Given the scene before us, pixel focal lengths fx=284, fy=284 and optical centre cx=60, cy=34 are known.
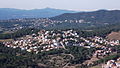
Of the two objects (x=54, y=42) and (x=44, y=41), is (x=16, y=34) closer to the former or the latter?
(x=44, y=41)

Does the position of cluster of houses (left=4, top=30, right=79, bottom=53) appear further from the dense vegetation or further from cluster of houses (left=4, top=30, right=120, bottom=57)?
the dense vegetation

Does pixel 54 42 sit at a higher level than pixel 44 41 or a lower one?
higher

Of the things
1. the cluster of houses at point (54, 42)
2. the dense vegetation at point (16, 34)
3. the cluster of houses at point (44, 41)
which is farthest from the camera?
the dense vegetation at point (16, 34)

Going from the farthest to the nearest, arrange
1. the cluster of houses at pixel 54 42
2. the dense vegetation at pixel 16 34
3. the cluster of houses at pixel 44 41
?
the dense vegetation at pixel 16 34
the cluster of houses at pixel 44 41
the cluster of houses at pixel 54 42

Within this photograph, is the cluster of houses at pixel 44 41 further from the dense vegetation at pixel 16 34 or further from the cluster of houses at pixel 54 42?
the dense vegetation at pixel 16 34

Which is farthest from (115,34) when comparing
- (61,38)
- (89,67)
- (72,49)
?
(89,67)

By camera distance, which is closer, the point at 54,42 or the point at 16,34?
the point at 54,42

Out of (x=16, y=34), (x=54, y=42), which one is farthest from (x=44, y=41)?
(x=16, y=34)

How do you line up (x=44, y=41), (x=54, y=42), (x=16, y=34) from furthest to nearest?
(x=16, y=34)
(x=44, y=41)
(x=54, y=42)

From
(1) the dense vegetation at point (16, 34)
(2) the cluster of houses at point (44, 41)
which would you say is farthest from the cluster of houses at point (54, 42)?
(1) the dense vegetation at point (16, 34)

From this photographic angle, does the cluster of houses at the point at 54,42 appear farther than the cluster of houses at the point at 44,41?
No

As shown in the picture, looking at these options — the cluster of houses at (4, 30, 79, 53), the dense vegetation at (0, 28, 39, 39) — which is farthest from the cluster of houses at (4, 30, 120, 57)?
the dense vegetation at (0, 28, 39, 39)

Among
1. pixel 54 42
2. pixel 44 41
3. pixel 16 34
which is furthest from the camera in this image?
pixel 16 34

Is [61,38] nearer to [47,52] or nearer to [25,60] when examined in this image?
[47,52]
